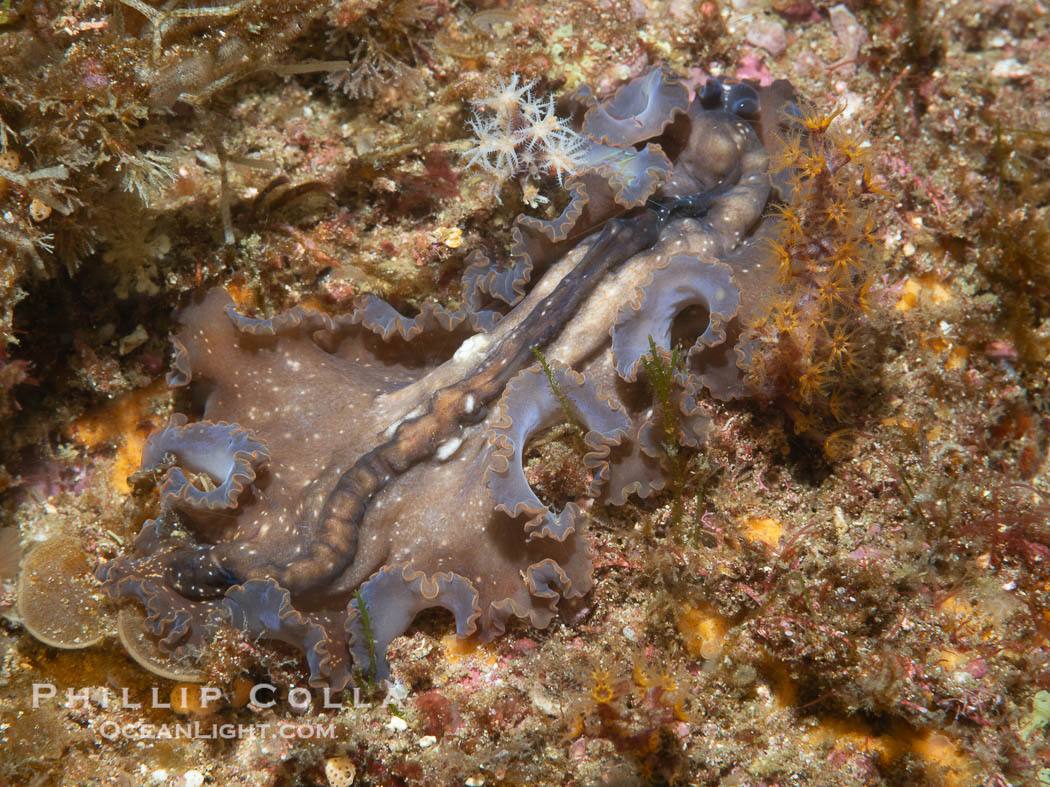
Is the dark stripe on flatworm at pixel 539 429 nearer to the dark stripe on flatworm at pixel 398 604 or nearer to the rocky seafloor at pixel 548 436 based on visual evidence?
the rocky seafloor at pixel 548 436

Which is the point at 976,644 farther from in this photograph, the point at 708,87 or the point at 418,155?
the point at 418,155

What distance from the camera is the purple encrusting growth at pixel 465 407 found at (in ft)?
12.1

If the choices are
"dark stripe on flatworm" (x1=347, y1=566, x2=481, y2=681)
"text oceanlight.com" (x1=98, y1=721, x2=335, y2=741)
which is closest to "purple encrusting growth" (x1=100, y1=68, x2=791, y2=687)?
"dark stripe on flatworm" (x1=347, y1=566, x2=481, y2=681)

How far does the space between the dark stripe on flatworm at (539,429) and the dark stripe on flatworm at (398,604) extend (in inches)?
21.6

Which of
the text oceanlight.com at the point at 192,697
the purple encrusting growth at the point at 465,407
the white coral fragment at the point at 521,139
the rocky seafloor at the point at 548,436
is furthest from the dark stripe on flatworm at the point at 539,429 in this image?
the text oceanlight.com at the point at 192,697

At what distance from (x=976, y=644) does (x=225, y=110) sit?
18.8 ft

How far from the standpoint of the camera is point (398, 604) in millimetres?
3719

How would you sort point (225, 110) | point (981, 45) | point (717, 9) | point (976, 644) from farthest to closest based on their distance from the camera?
point (981, 45), point (717, 9), point (225, 110), point (976, 644)

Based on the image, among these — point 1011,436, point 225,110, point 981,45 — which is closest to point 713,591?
point 1011,436

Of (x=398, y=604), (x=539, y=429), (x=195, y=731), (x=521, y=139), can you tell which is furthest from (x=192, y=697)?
(x=521, y=139)

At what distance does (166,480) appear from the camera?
384 cm

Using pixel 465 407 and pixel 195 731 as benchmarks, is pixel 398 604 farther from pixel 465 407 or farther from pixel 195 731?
pixel 195 731

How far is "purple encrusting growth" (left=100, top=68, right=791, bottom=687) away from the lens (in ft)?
12.1

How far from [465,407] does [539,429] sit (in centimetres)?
50
